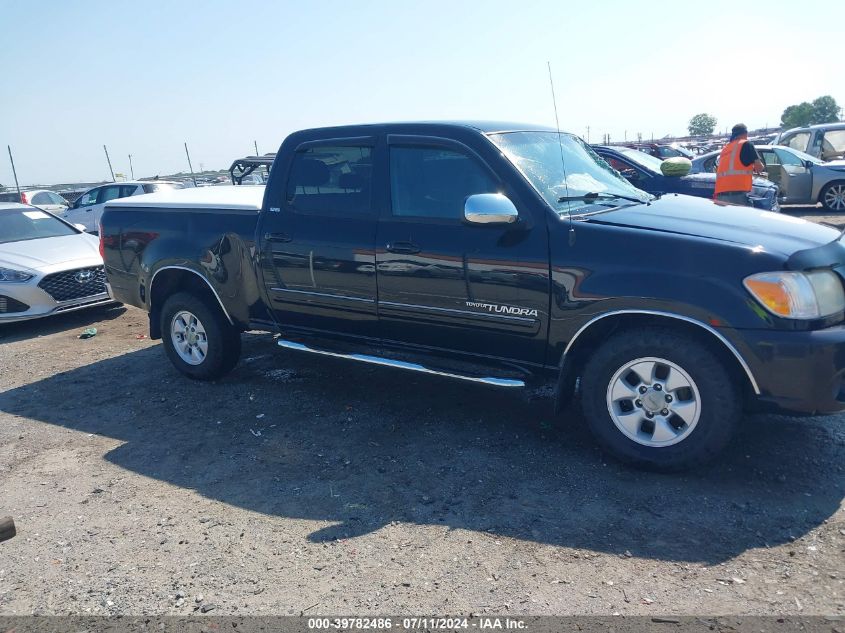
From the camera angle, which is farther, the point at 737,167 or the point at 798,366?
the point at 737,167

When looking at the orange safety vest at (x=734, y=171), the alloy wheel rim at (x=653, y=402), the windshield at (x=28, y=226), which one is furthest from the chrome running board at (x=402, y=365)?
the orange safety vest at (x=734, y=171)

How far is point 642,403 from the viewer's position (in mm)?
3750

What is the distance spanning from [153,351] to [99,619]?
432 centimetres

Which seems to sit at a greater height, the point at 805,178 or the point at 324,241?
the point at 324,241

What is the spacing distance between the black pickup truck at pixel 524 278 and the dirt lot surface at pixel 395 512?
1.54 ft

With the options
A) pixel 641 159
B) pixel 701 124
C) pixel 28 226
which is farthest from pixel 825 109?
pixel 28 226

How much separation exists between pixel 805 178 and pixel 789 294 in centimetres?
1216

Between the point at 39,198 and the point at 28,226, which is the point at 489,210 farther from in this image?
the point at 39,198

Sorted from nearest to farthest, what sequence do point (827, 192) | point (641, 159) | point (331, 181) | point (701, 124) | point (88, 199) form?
point (331, 181) → point (641, 159) → point (827, 192) → point (88, 199) → point (701, 124)

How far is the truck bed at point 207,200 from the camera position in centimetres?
535

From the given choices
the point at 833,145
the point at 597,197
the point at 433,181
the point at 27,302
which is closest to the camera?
the point at 597,197

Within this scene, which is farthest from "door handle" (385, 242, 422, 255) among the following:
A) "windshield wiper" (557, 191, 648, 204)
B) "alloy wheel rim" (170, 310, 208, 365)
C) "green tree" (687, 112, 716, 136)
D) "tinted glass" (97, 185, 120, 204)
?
"green tree" (687, 112, 716, 136)

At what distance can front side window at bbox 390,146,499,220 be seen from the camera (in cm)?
427

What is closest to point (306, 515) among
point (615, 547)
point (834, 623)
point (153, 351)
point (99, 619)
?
point (99, 619)
